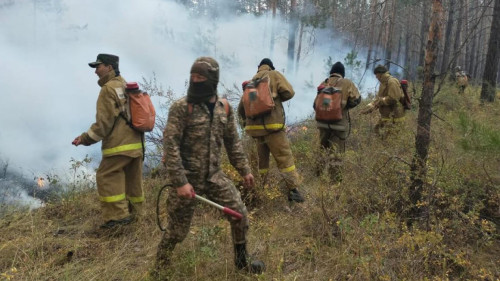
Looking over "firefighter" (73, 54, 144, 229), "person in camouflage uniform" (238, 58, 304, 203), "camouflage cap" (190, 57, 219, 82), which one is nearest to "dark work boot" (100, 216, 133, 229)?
"firefighter" (73, 54, 144, 229)

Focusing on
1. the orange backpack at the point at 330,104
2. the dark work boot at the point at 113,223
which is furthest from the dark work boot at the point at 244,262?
the orange backpack at the point at 330,104

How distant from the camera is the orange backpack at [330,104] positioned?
15.4ft

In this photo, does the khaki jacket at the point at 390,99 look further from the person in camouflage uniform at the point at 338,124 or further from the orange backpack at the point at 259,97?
the orange backpack at the point at 259,97

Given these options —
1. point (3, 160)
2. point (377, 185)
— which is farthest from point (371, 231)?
point (3, 160)

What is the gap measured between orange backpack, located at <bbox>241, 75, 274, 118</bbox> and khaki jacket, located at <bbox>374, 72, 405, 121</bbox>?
2679mm

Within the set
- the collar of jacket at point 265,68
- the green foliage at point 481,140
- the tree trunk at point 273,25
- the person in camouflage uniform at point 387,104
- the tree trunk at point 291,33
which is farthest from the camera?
the tree trunk at point 273,25

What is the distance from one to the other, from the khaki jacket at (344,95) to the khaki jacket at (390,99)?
1390 mm

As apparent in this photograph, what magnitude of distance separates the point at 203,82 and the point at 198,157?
531mm

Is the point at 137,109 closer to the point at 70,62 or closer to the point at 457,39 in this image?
the point at 70,62

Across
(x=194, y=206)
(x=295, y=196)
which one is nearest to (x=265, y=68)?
(x=295, y=196)

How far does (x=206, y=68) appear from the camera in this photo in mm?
2488

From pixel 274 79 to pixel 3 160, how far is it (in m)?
5.72

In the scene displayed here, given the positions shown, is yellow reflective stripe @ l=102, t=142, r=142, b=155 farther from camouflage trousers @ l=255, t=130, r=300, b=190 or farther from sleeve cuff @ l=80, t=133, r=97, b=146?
camouflage trousers @ l=255, t=130, r=300, b=190

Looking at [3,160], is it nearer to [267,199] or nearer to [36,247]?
[36,247]
